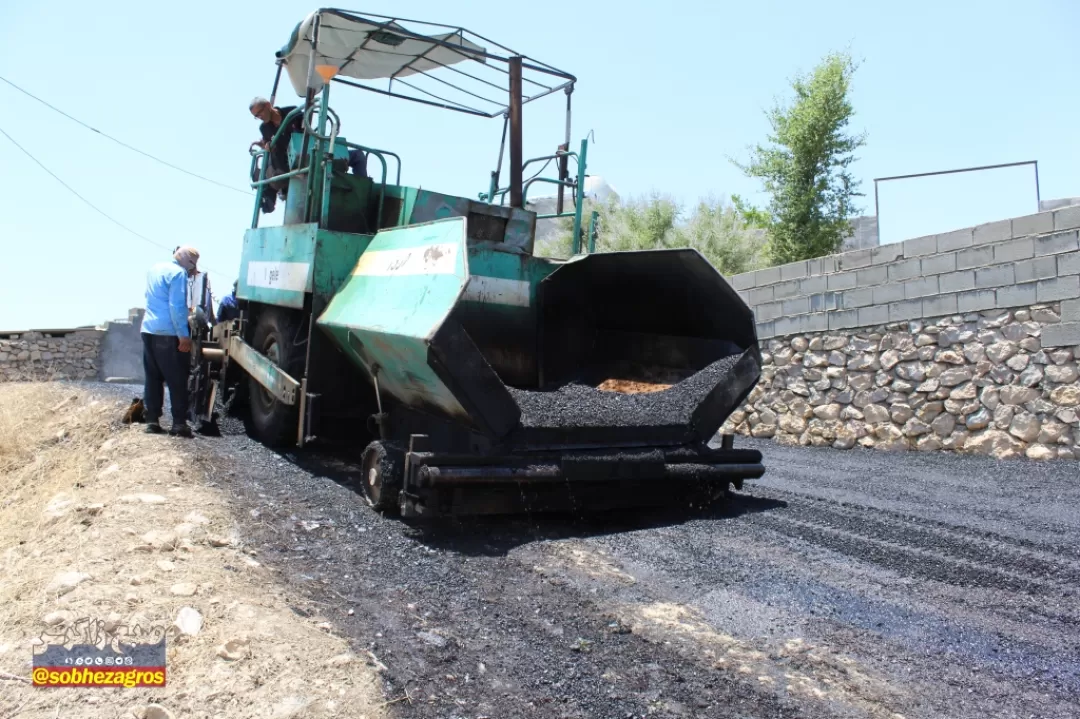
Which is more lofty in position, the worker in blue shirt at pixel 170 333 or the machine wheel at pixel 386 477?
the worker in blue shirt at pixel 170 333

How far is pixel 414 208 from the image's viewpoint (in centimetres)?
527

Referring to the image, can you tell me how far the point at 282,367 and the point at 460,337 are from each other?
2056 millimetres

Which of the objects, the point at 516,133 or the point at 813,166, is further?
the point at 813,166

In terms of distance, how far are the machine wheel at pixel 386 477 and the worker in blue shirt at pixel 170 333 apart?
105 inches

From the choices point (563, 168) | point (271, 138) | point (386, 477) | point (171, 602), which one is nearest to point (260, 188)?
point (271, 138)

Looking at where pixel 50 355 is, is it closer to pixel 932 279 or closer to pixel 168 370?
pixel 168 370

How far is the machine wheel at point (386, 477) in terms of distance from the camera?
12.7 ft

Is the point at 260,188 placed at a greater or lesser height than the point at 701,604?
greater

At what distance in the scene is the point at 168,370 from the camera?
602 centimetres

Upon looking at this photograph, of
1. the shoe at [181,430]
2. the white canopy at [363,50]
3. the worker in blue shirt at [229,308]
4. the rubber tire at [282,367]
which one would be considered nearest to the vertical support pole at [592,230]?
the white canopy at [363,50]

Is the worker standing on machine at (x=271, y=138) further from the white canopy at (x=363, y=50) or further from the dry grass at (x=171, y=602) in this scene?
the dry grass at (x=171, y=602)

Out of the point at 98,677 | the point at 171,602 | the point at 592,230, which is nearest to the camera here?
the point at 98,677

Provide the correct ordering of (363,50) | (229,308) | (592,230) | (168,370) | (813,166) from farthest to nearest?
(813,166) → (229,308) → (168,370) → (592,230) → (363,50)

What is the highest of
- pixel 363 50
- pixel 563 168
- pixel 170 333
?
pixel 363 50
